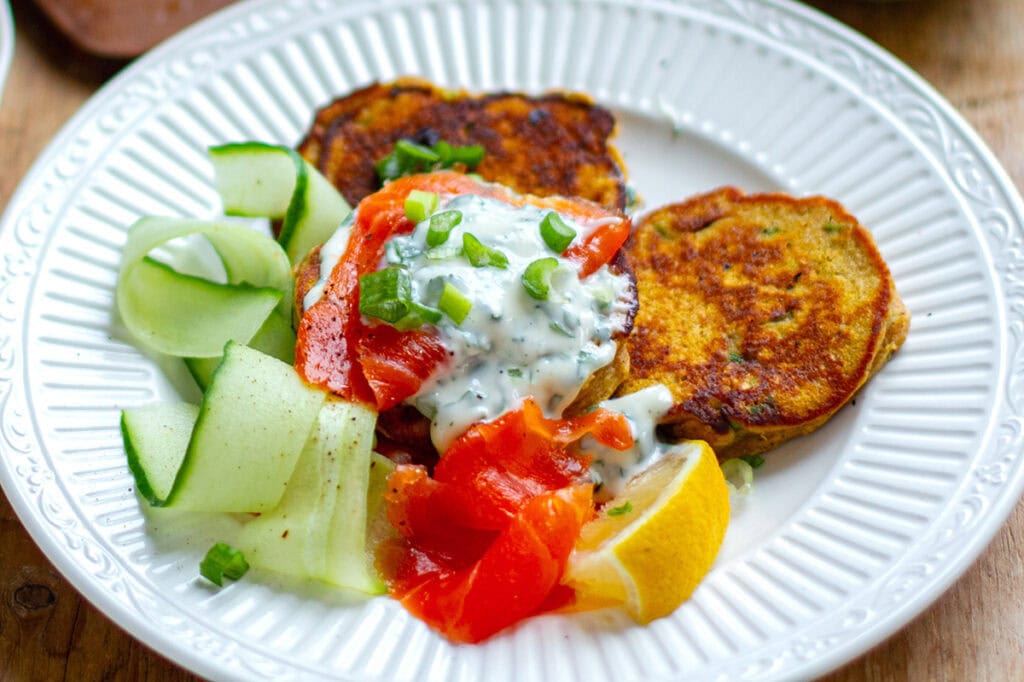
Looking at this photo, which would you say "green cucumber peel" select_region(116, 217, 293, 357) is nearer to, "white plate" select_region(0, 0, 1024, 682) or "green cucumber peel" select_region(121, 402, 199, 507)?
"white plate" select_region(0, 0, 1024, 682)

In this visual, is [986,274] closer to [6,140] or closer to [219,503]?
[219,503]

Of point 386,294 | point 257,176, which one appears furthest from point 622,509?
point 257,176

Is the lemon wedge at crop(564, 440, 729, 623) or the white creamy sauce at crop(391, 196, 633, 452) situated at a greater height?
the white creamy sauce at crop(391, 196, 633, 452)

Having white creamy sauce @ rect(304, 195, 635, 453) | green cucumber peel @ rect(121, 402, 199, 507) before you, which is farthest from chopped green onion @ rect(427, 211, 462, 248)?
green cucumber peel @ rect(121, 402, 199, 507)

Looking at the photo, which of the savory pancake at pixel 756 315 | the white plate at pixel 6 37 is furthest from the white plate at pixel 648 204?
the white plate at pixel 6 37

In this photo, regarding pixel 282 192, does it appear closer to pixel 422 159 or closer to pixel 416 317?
pixel 422 159

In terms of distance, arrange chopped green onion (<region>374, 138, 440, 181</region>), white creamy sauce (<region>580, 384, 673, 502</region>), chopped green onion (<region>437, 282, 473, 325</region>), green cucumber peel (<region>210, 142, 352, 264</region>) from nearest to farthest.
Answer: chopped green onion (<region>437, 282, 473, 325</region>) < white creamy sauce (<region>580, 384, 673, 502</region>) < green cucumber peel (<region>210, 142, 352, 264</region>) < chopped green onion (<region>374, 138, 440, 181</region>)
